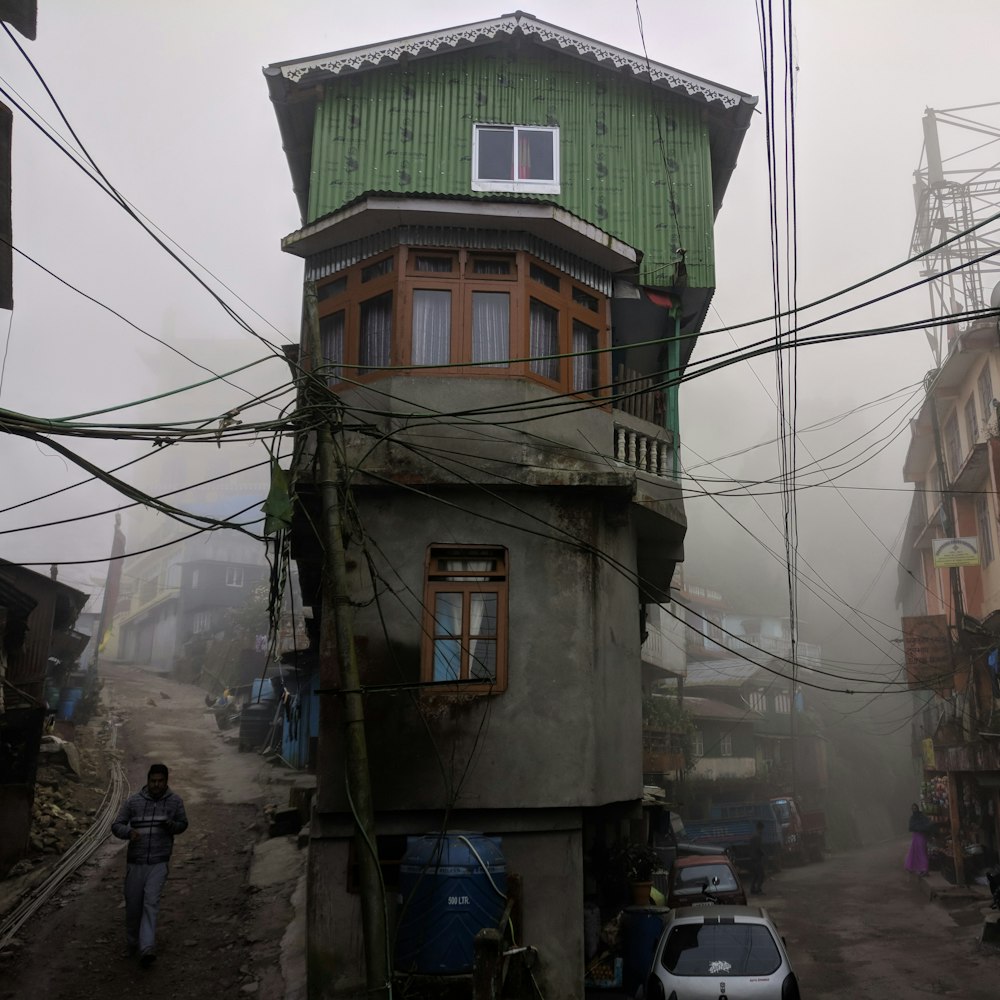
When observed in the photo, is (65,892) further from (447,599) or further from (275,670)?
(275,670)

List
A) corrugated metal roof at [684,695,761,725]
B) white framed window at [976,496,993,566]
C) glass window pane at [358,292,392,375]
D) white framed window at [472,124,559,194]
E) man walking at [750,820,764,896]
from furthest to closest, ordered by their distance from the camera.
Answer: corrugated metal roof at [684,695,761,725], white framed window at [976,496,993,566], man walking at [750,820,764,896], white framed window at [472,124,559,194], glass window pane at [358,292,392,375]

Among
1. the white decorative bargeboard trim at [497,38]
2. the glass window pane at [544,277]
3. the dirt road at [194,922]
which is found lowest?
Result: the dirt road at [194,922]

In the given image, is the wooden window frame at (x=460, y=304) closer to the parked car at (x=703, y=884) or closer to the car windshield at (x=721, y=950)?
the car windshield at (x=721, y=950)

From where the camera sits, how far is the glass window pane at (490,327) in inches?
475

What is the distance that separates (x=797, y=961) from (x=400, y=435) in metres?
12.2

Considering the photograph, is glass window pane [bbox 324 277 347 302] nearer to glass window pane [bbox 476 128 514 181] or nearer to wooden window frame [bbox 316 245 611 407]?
wooden window frame [bbox 316 245 611 407]

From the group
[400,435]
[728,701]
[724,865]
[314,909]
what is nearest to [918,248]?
[728,701]

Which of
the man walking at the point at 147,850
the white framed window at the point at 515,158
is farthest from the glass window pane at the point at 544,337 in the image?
the man walking at the point at 147,850

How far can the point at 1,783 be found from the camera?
14.5 meters

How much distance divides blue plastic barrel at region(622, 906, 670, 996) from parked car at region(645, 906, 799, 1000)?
0.70 meters

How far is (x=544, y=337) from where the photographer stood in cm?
1245

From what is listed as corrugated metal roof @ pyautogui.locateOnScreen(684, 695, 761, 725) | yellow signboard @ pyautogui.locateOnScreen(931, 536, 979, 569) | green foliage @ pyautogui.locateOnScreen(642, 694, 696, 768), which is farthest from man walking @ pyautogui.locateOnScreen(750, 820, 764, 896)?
corrugated metal roof @ pyautogui.locateOnScreen(684, 695, 761, 725)

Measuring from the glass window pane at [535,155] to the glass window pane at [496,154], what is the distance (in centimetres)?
14

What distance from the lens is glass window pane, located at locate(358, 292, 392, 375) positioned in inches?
484
